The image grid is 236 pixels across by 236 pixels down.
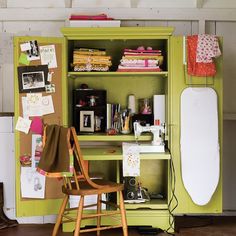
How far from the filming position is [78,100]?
4.23 m

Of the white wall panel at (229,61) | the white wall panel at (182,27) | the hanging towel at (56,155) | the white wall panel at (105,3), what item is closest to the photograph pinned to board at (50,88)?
the hanging towel at (56,155)

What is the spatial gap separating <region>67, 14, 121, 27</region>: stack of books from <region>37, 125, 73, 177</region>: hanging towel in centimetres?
110

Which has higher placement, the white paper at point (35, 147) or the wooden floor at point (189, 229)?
the white paper at point (35, 147)

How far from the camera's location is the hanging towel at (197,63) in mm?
3781

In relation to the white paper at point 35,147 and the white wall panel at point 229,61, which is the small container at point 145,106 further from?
the white paper at point 35,147

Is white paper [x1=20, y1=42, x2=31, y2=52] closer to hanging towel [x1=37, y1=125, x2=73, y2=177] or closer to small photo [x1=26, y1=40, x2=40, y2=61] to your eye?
small photo [x1=26, y1=40, x2=40, y2=61]

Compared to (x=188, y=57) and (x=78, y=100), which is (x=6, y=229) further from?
(x=188, y=57)

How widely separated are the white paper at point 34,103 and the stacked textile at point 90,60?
1.31 feet

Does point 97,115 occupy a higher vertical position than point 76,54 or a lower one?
lower

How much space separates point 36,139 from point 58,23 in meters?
1.22

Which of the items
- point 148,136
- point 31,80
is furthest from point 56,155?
point 148,136

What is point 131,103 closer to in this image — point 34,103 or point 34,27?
point 34,103

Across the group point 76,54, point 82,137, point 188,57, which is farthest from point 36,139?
point 188,57

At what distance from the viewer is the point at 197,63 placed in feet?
12.4
